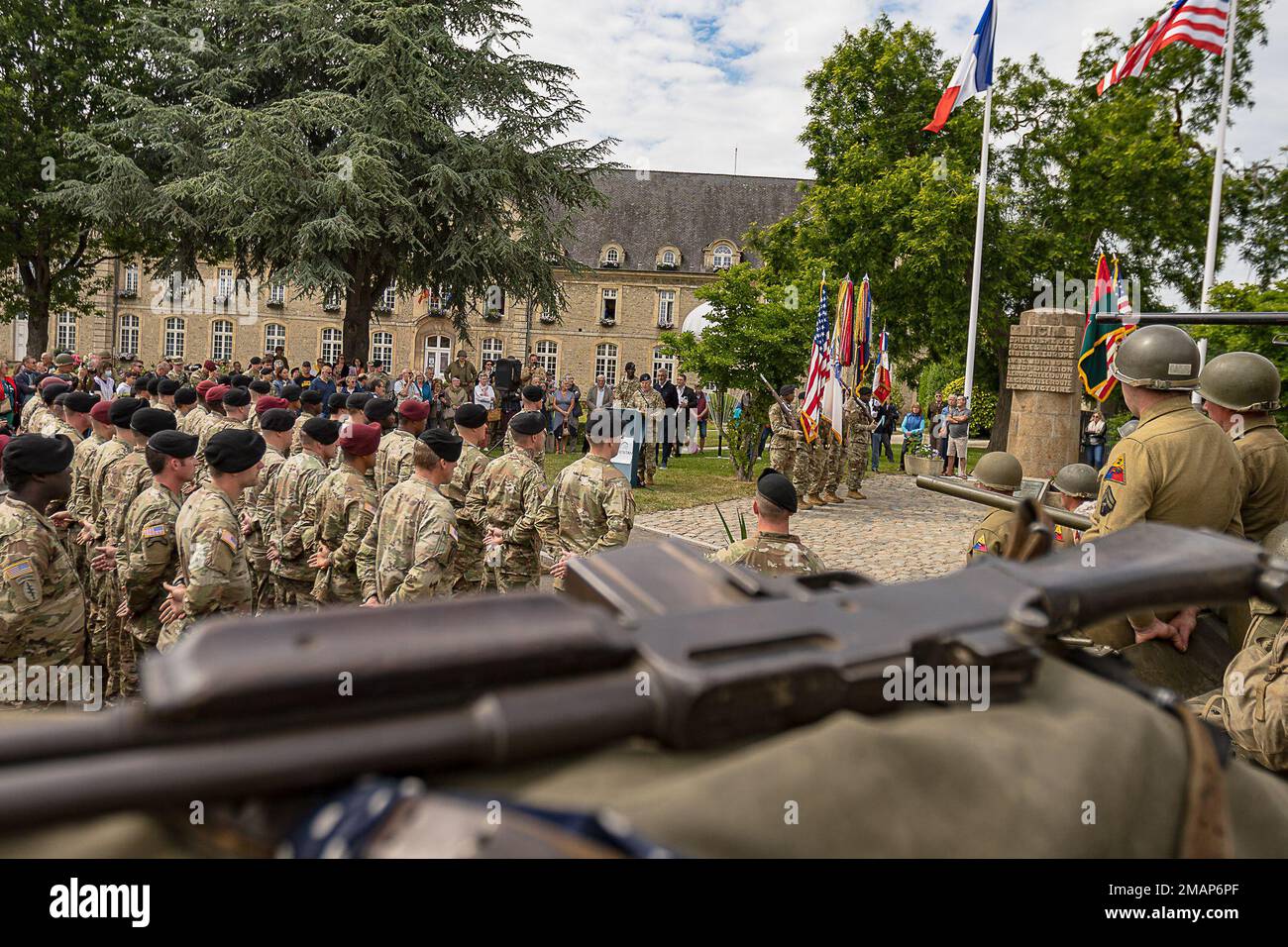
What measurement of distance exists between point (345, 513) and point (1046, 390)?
13.8 metres

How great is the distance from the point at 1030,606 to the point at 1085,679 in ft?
0.46

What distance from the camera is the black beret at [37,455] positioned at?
5039 mm

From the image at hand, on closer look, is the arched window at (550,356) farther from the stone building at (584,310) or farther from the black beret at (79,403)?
the black beret at (79,403)

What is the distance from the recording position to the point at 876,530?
49.0ft

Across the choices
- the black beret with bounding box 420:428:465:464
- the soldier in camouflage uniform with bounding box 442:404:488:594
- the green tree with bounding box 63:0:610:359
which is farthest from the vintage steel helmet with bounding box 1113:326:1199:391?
the green tree with bounding box 63:0:610:359

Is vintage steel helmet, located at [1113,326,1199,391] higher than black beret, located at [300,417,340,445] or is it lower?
higher

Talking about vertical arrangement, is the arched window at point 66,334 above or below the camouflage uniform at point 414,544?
above

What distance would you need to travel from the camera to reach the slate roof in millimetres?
59562

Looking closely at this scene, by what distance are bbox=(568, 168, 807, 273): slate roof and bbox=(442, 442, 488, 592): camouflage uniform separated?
51.7 metres

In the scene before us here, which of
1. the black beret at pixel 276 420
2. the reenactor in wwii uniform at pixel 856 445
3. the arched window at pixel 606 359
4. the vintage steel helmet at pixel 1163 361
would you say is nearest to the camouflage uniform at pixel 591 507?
the black beret at pixel 276 420

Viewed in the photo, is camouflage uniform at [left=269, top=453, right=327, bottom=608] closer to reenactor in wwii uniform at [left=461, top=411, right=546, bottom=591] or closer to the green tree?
reenactor in wwii uniform at [left=461, top=411, right=546, bottom=591]

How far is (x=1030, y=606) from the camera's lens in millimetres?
1238

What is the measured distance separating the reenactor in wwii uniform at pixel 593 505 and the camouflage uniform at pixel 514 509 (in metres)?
0.70
